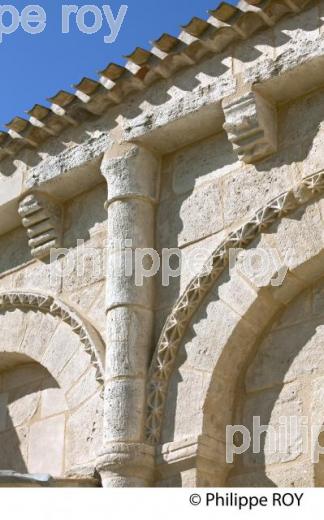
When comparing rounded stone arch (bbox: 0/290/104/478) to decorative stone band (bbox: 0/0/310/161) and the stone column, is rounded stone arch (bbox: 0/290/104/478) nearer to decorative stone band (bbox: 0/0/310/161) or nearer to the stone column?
the stone column

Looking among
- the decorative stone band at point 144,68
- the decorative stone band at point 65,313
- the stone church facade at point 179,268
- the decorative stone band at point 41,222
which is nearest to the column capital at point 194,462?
the stone church facade at point 179,268

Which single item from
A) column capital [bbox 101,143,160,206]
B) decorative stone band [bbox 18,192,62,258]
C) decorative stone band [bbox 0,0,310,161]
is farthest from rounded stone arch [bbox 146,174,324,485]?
decorative stone band [bbox 18,192,62,258]

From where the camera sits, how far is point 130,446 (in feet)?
21.9

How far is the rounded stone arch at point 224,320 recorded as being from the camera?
6.67m

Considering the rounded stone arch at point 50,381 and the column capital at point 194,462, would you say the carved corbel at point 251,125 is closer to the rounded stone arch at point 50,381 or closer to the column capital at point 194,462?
the rounded stone arch at point 50,381


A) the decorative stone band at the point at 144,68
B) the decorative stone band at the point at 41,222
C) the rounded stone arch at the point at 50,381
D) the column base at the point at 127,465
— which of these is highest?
the decorative stone band at the point at 144,68

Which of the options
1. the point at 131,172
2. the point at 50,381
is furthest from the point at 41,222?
the point at 50,381

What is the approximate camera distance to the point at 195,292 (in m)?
7.00

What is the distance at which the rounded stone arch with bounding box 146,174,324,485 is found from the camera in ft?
21.9

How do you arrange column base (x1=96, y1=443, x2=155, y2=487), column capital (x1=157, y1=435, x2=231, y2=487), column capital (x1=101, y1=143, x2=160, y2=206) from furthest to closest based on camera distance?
column capital (x1=101, y1=143, x2=160, y2=206) → column base (x1=96, y1=443, x2=155, y2=487) → column capital (x1=157, y1=435, x2=231, y2=487)

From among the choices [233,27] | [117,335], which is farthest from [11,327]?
[233,27]

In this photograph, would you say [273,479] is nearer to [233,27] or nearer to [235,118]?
[235,118]

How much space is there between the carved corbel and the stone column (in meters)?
0.73

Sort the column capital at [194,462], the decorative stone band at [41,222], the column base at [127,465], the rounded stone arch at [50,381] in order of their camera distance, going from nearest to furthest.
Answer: the column capital at [194,462] < the column base at [127,465] < the rounded stone arch at [50,381] < the decorative stone band at [41,222]
